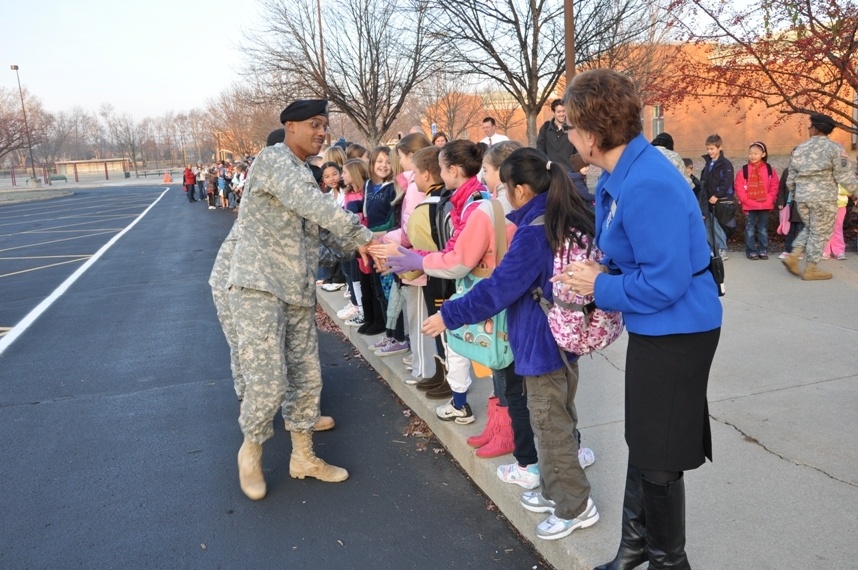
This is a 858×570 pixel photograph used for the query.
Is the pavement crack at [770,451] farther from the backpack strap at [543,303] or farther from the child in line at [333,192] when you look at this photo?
the child in line at [333,192]

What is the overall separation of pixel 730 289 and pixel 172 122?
128 meters

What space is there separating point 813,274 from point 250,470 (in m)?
6.55

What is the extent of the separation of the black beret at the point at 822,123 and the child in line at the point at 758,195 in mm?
1606

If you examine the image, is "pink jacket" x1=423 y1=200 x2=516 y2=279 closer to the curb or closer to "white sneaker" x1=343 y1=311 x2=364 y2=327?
the curb

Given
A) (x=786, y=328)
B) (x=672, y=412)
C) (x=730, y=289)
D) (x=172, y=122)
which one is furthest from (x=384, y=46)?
(x=172, y=122)

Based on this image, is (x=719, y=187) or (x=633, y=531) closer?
(x=633, y=531)

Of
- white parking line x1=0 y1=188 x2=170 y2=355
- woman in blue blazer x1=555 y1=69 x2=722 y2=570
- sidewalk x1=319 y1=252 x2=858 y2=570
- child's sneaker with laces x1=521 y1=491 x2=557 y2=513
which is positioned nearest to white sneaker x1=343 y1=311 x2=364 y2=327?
sidewalk x1=319 y1=252 x2=858 y2=570

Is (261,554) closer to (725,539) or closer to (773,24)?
(725,539)

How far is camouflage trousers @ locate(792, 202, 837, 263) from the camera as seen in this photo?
7660 mm

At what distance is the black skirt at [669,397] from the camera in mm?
2307

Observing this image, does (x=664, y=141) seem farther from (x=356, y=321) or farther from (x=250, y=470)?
(x=250, y=470)

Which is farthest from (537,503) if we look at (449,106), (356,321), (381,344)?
(449,106)

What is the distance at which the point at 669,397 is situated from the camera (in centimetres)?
234

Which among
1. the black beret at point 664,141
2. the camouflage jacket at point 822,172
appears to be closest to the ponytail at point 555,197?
the black beret at point 664,141
